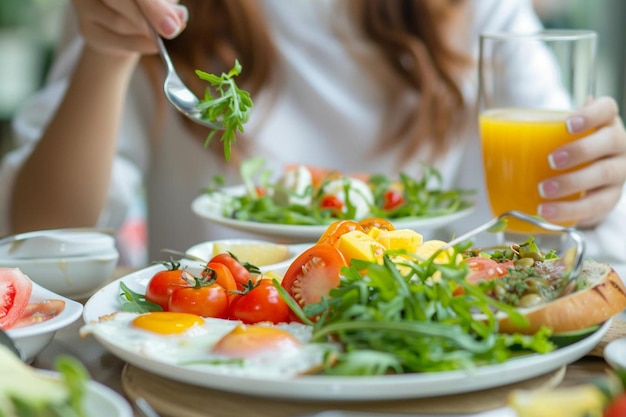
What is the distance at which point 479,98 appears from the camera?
178 cm

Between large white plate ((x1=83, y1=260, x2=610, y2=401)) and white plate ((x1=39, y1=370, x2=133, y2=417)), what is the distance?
3.8 inches

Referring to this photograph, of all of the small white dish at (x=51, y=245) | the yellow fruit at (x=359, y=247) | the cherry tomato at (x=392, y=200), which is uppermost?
the yellow fruit at (x=359, y=247)

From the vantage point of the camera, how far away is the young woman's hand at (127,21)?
1.40m

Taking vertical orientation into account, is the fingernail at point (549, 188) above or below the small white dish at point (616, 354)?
below

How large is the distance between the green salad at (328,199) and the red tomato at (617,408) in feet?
3.31

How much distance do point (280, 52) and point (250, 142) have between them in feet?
1.05

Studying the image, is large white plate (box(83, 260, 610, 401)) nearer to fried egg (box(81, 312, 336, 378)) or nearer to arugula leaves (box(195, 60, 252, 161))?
fried egg (box(81, 312, 336, 378))

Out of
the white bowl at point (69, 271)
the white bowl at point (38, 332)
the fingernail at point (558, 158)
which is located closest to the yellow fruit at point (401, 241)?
the white bowl at point (38, 332)

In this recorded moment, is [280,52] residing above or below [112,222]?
above

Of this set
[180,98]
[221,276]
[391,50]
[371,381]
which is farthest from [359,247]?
[391,50]

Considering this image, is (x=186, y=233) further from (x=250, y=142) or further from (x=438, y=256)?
(x=438, y=256)

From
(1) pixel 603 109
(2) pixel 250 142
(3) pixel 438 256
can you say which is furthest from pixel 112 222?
(3) pixel 438 256

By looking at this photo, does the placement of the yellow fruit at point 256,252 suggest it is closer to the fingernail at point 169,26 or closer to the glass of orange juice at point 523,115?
the fingernail at point 169,26

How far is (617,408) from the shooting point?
23.7 inches
